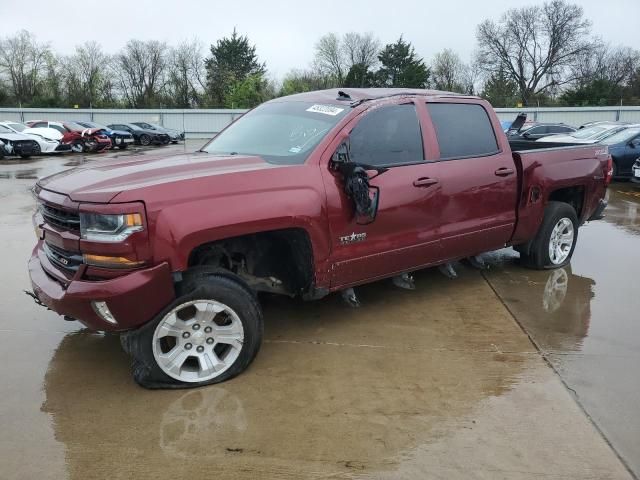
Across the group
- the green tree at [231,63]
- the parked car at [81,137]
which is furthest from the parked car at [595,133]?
the green tree at [231,63]

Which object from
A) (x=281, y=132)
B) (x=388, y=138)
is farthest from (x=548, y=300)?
(x=281, y=132)

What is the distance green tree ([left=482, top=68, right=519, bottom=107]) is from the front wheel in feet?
167

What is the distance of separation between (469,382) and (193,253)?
1.99 meters

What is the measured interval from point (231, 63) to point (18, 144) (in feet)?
167

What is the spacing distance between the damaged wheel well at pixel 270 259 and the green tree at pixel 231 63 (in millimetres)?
64573

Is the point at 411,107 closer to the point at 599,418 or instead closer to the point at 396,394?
the point at 396,394

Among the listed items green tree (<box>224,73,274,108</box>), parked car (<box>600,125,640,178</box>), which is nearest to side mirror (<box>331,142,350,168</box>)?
parked car (<box>600,125,640,178</box>)

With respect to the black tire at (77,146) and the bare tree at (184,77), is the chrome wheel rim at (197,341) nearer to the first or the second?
the black tire at (77,146)

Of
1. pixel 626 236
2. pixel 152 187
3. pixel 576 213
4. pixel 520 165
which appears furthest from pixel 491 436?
pixel 626 236

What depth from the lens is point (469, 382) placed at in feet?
11.8

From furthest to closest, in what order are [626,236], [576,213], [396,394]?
1. [626,236]
2. [576,213]
3. [396,394]

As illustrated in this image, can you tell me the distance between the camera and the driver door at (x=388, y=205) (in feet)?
13.2

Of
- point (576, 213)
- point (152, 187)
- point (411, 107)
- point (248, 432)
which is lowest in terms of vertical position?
point (248, 432)

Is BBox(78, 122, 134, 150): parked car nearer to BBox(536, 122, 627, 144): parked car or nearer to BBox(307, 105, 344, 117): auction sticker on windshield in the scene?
BBox(536, 122, 627, 144): parked car
